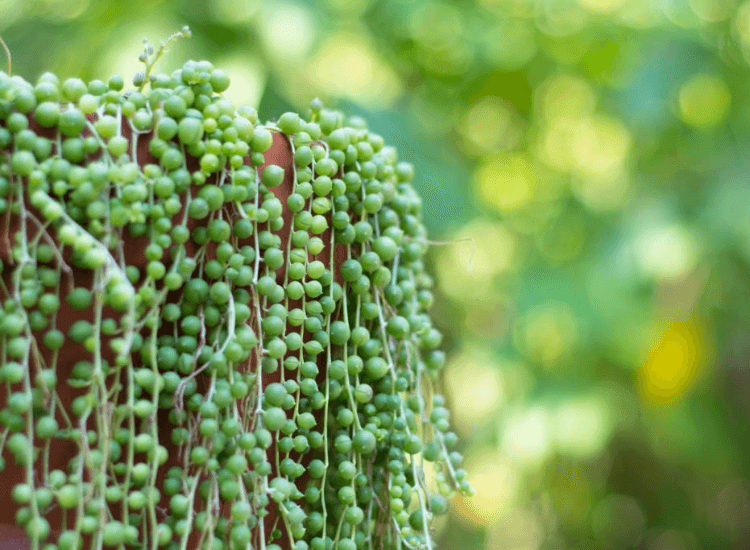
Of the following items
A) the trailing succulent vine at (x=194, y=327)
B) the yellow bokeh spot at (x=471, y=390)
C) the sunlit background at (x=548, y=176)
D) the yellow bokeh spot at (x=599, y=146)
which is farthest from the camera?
the yellow bokeh spot at (x=599, y=146)

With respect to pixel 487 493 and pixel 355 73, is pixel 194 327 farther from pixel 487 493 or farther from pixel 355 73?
pixel 487 493

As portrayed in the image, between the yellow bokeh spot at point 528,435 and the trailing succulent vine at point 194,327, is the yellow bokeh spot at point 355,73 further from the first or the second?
the trailing succulent vine at point 194,327

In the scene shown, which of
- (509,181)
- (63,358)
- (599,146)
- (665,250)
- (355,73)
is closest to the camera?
(63,358)

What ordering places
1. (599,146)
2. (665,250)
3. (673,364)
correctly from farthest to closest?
(599,146), (673,364), (665,250)

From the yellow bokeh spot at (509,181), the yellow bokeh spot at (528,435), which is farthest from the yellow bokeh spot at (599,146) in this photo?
the yellow bokeh spot at (528,435)

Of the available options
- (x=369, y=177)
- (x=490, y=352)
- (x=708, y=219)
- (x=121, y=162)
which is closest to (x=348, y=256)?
(x=369, y=177)

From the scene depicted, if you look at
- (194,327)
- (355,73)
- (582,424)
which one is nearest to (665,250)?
(582,424)
